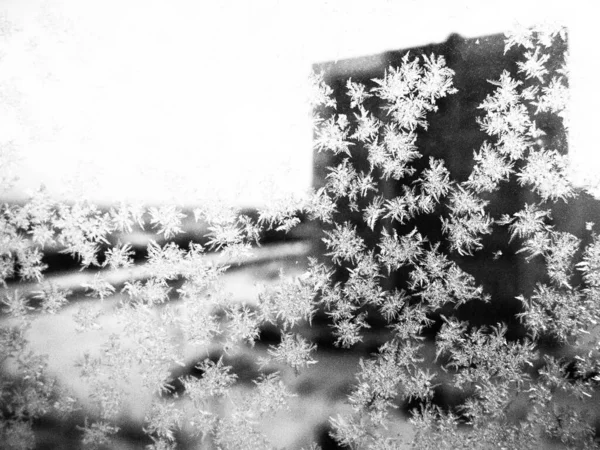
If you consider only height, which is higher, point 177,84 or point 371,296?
point 177,84

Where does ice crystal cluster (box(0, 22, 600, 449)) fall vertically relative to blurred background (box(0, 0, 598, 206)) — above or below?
below

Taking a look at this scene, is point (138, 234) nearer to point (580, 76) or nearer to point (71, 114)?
point (71, 114)

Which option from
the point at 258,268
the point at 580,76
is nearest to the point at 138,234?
the point at 258,268

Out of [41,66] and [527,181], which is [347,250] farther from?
[41,66]

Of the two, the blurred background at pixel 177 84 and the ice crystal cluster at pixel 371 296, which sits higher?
the blurred background at pixel 177 84

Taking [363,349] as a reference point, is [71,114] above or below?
above

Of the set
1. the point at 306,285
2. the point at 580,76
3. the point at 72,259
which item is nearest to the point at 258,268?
the point at 306,285

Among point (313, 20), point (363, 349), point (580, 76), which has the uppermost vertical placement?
point (313, 20)
